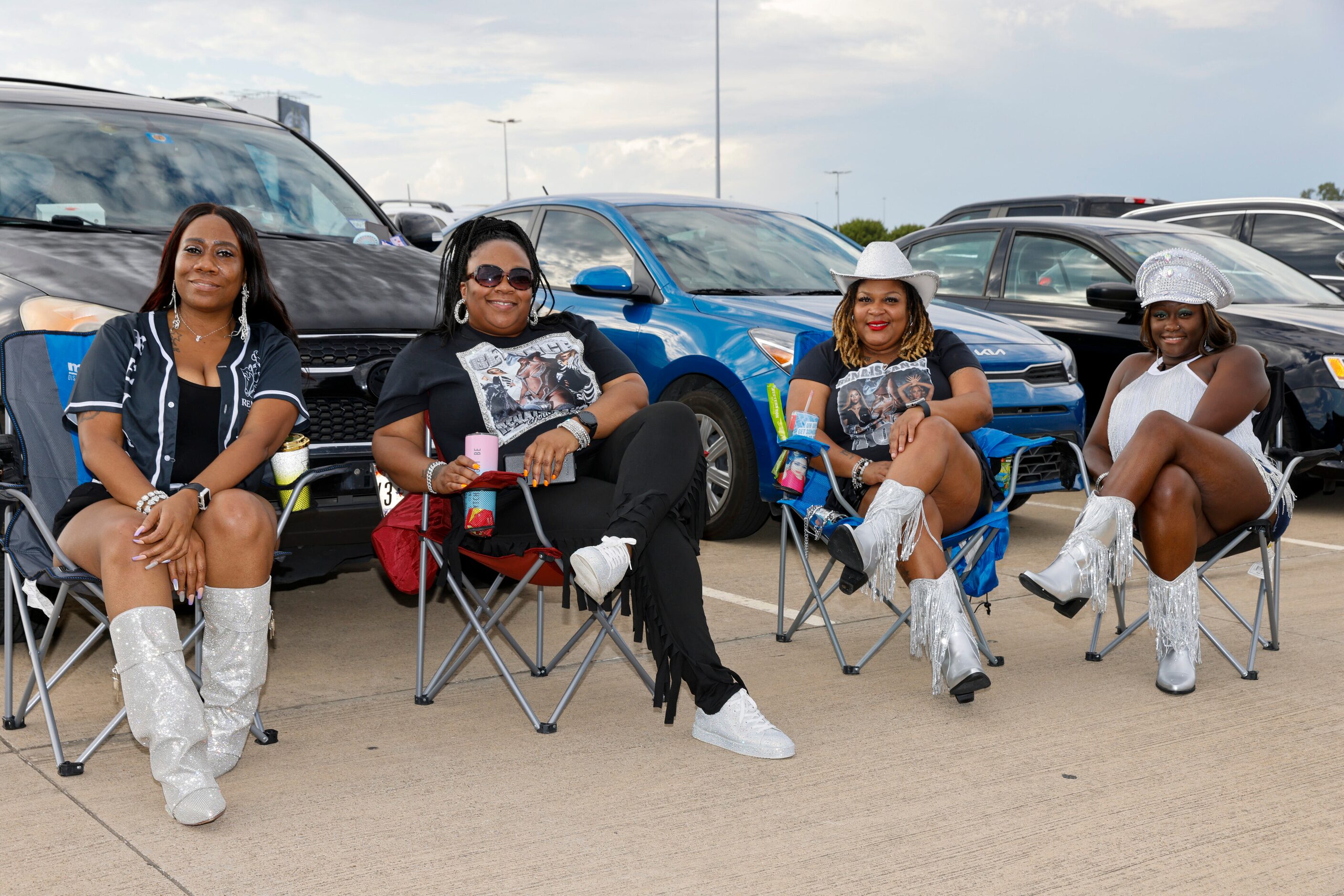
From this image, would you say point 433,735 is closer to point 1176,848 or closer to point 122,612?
point 122,612

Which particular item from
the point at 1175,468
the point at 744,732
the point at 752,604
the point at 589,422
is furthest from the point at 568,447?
the point at 1175,468

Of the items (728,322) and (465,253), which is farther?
(728,322)

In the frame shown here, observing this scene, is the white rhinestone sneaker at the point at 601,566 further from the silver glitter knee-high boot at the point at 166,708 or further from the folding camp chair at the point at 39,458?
the silver glitter knee-high boot at the point at 166,708

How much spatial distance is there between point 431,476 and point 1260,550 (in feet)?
8.88

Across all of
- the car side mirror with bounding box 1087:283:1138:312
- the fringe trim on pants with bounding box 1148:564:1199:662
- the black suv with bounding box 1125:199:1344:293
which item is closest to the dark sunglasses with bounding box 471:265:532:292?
the fringe trim on pants with bounding box 1148:564:1199:662

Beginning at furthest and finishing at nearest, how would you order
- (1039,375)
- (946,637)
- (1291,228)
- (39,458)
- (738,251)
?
1. (1291,228)
2. (738,251)
3. (1039,375)
4. (946,637)
5. (39,458)

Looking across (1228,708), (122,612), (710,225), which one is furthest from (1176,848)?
(710,225)

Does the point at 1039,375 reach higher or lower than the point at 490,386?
lower

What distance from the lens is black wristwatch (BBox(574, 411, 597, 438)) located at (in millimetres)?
3848

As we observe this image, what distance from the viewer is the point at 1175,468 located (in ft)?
13.3

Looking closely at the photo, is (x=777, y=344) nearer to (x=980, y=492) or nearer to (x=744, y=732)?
(x=980, y=492)

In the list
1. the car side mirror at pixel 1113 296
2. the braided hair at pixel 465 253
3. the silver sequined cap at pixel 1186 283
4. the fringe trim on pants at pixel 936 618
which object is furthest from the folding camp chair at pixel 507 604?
the car side mirror at pixel 1113 296

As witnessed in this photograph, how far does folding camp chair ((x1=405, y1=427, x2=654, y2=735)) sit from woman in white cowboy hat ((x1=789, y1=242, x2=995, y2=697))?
0.75 meters

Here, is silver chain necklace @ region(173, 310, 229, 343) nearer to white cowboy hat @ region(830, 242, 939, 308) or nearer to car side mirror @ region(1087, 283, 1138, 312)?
white cowboy hat @ region(830, 242, 939, 308)
